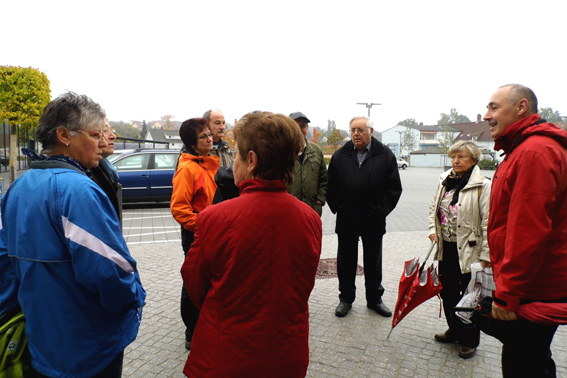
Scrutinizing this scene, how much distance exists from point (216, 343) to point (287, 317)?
1.07 ft

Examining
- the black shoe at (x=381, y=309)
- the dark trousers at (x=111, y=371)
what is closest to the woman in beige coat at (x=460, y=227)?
the black shoe at (x=381, y=309)

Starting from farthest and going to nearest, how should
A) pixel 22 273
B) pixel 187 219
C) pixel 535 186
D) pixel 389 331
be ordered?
pixel 389 331 → pixel 187 219 → pixel 535 186 → pixel 22 273

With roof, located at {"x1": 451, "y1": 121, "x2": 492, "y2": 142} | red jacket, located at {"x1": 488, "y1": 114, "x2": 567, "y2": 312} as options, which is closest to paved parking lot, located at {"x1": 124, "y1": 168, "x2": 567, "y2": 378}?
red jacket, located at {"x1": 488, "y1": 114, "x2": 567, "y2": 312}

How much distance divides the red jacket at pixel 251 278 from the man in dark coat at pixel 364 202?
2.81 metres

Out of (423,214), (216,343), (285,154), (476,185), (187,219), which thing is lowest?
(423,214)

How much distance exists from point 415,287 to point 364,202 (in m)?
1.24

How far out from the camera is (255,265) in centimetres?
173

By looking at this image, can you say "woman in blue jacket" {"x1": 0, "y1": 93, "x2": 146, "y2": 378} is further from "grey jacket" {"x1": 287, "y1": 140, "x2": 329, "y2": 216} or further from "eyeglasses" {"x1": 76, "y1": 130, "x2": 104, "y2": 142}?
"grey jacket" {"x1": 287, "y1": 140, "x2": 329, "y2": 216}

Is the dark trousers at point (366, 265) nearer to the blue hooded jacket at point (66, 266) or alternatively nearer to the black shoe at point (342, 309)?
the black shoe at point (342, 309)

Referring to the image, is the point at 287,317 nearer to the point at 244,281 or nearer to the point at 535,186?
the point at 244,281

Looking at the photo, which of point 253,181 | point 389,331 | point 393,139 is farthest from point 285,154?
point 393,139

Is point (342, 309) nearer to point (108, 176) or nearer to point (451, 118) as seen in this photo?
point (108, 176)

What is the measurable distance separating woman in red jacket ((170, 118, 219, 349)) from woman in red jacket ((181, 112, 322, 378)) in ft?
5.46

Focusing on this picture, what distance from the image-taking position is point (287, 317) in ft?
5.92
